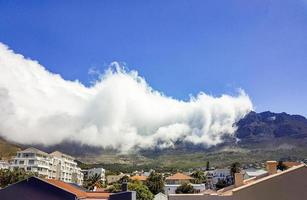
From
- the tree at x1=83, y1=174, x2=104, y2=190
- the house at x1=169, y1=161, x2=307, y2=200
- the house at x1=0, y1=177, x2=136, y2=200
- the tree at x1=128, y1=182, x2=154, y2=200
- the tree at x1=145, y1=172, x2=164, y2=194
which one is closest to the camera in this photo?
the house at x1=169, y1=161, x2=307, y2=200

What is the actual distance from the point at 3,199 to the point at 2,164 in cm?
13078

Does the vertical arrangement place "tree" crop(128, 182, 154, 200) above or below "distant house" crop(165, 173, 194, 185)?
below

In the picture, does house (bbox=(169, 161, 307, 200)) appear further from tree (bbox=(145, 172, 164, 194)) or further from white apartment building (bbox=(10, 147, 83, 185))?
white apartment building (bbox=(10, 147, 83, 185))

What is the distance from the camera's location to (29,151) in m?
160

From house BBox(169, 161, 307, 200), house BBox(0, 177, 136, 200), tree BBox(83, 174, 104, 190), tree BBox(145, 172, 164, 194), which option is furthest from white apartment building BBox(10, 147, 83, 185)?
house BBox(169, 161, 307, 200)

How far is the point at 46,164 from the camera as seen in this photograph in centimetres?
16425

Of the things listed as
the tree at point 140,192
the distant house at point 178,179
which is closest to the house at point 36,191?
the tree at point 140,192

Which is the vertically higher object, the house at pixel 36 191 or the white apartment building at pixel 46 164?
the white apartment building at pixel 46 164

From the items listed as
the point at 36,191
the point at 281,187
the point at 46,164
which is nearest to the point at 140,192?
the point at 36,191

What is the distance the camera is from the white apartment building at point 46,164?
157875 millimetres

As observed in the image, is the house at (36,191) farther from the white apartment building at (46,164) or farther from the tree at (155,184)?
the white apartment building at (46,164)

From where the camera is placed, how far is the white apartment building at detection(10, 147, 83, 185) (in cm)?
15788

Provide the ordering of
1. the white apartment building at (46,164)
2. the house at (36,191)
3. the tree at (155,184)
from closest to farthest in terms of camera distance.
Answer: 1. the house at (36,191)
2. the tree at (155,184)
3. the white apartment building at (46,164)

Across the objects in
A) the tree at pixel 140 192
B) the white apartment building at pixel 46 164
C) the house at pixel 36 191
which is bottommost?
the tree at pixel 140 192
